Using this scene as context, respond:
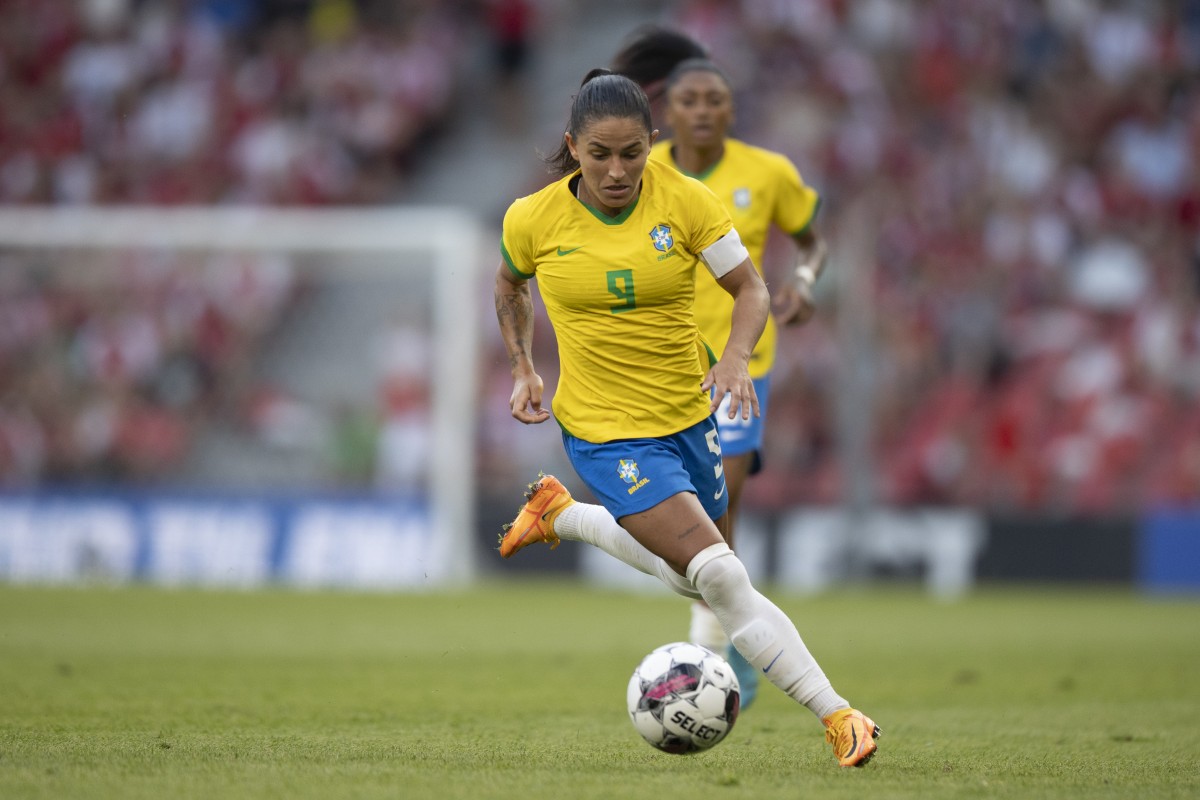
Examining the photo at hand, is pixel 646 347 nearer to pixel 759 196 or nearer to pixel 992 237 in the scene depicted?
pixel 759 196

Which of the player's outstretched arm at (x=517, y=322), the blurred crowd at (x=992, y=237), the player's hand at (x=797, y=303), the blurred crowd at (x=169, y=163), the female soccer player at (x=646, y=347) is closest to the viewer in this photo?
the female soccer player at (x=646, y=347)

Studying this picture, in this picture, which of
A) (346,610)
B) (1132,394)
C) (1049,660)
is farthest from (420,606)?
(1132,394)

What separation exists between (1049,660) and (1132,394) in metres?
7.10

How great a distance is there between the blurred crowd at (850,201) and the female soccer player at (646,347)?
1091 cm

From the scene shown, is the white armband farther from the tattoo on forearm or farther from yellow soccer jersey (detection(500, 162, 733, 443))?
the tattoo on forearm

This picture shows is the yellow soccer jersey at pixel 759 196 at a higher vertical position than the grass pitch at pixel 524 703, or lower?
higher

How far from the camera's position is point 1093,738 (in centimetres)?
701

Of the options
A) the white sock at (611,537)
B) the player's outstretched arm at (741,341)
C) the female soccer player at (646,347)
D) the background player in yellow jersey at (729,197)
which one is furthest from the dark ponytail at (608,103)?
the background player in yellow jersey at (729,197)

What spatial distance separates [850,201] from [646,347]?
13.8 m

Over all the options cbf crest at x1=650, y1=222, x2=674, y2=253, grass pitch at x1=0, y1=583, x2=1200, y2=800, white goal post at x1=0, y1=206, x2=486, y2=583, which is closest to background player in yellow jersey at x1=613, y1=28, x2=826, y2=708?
grass pitch at x1=0, y1=583, x2=1200, y2=800

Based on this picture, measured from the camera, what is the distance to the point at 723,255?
6.13 meters

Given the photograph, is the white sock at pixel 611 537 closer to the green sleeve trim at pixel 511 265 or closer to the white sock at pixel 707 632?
the green sleeve trim at pixel 511 265

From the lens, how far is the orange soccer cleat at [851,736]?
19.1 ft

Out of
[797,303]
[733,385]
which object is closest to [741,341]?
[733,385]
